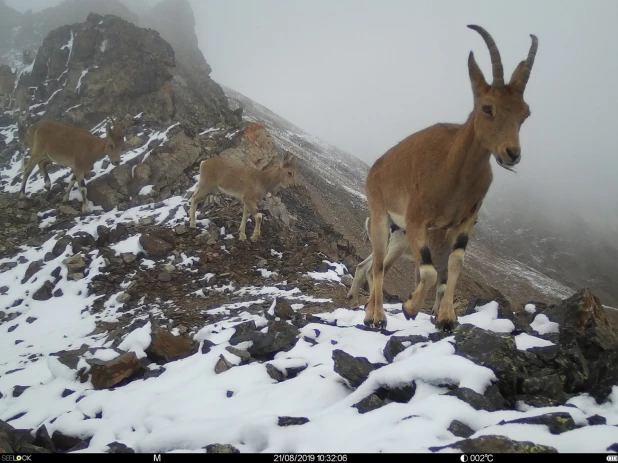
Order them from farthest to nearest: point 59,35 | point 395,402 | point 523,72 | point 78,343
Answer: point 59,35
point 78,343
point 523,72
point 395,402

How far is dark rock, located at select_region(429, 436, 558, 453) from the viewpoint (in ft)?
10.1

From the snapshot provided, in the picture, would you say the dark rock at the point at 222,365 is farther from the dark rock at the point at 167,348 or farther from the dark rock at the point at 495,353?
the dark rock at the point at 495,353

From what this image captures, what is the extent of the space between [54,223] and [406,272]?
19.1m

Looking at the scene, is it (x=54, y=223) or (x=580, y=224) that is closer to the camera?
(x=54, y=223)

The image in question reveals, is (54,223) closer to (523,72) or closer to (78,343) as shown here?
(78,343)

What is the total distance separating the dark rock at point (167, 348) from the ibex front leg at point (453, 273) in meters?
4.08

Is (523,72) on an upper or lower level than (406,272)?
upper

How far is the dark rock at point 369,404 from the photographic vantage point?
4.23 metres

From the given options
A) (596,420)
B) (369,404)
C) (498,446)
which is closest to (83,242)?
(369,404)

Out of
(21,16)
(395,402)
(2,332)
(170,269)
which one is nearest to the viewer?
(395,402)

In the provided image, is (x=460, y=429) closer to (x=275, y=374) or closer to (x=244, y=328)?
(x=275, y=374)

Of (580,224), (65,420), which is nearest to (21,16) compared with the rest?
(65,420)

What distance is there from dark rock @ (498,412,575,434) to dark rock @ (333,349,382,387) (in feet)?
5.39

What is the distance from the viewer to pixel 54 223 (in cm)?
1675
